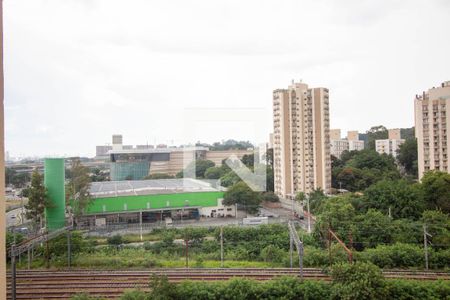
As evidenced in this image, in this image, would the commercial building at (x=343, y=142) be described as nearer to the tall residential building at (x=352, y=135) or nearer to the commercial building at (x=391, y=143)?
the tall residential building at (x=352, y=135)

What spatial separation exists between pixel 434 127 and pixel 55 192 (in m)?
11.7

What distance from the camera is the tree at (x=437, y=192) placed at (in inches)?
301

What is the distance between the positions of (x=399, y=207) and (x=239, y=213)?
4219 millimetres

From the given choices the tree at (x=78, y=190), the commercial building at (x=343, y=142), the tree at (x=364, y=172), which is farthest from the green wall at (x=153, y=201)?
the commercial building at (x=343, y=142)

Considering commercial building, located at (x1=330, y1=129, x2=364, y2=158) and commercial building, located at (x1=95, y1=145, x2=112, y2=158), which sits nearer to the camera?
commercial building, located at (x1=95, y1=145, x2=112, y2=158)

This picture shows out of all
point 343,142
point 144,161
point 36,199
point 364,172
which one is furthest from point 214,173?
point 343,142

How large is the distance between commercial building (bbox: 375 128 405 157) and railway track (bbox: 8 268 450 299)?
62.4ft

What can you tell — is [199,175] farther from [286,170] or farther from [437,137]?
[437,137]

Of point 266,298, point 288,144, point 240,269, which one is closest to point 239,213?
point 288,144

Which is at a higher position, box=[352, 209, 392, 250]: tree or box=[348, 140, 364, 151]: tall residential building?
box=[348, 140, 364, 151]: tall residential building

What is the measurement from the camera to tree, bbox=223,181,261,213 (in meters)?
9.51

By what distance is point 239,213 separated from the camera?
9812mm

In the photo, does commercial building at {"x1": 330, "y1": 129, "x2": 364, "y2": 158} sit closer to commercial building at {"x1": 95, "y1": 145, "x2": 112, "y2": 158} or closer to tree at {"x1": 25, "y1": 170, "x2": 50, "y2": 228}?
commercial building at {"x1": 95, "y1": 145, "x2": 112, "y2": 158}

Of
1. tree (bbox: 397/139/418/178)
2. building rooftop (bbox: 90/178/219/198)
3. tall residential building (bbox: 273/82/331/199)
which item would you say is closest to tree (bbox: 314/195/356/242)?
building rooftop (bbox: 90/178/219/198)
